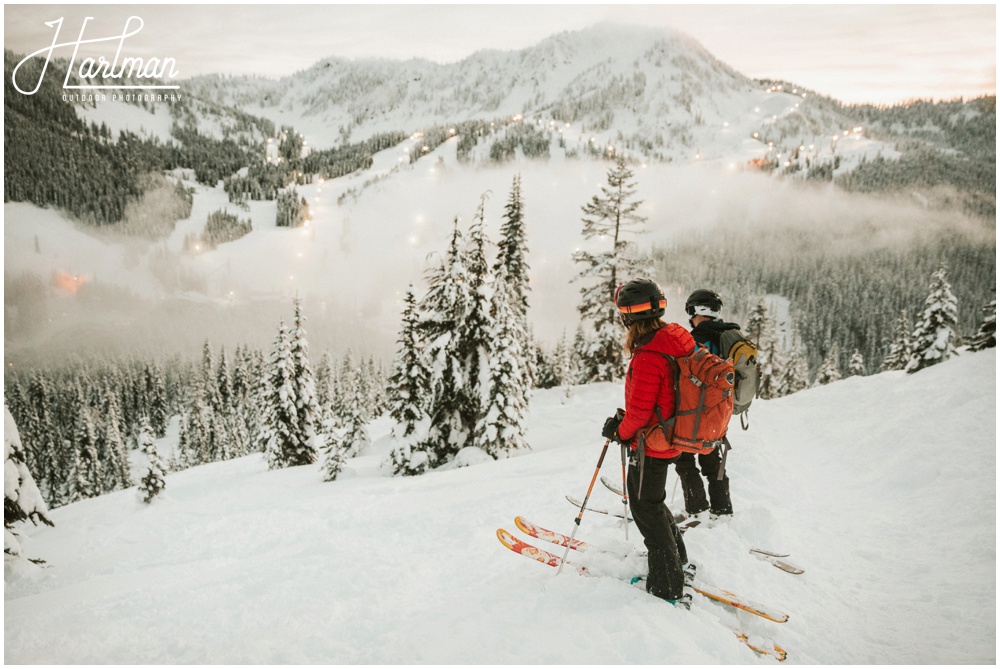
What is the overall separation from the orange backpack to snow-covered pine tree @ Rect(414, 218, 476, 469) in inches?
562

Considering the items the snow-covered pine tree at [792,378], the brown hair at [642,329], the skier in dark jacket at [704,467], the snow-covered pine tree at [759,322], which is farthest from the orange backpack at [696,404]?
the snow-covered pine tree at [792,378]

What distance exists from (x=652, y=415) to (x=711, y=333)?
8.49ft

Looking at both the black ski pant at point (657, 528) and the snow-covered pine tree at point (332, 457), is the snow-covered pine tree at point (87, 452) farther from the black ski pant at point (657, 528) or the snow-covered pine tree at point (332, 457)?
the black ski pant at point (657, 528)

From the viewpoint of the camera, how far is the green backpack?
7.12m

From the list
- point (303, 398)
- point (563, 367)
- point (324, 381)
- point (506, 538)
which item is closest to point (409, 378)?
point (303, 398)

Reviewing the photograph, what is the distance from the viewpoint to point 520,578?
6.26 meters

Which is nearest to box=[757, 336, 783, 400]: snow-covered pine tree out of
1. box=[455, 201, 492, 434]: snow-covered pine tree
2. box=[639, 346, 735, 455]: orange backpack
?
box=[455, 201, 492, 434]: snow-covered pine tree

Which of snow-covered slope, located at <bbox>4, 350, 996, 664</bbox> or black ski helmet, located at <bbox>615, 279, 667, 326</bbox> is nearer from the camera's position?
snow-covered slope, located at <bbox>4, 350, 996, 664</bbox>

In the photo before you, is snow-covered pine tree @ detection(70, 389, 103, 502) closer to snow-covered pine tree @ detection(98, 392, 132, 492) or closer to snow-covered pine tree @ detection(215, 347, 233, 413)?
snow-covered pine tree @ detection(98, 392, 132, 492)

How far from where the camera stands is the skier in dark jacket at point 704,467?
7.44 meters

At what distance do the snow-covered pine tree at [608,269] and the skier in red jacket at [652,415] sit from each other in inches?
833

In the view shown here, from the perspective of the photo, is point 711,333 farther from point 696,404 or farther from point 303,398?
point 303,398

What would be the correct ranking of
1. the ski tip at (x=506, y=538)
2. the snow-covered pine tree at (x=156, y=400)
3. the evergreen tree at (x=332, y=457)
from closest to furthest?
the ski tip at (x=506, y=538) → the evergreen tree at (x=332, y=457) → the snow-covered pine tree at (x=156, y=400)

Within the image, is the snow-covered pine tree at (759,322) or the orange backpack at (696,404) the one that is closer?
the orange backpack at (696,404)
